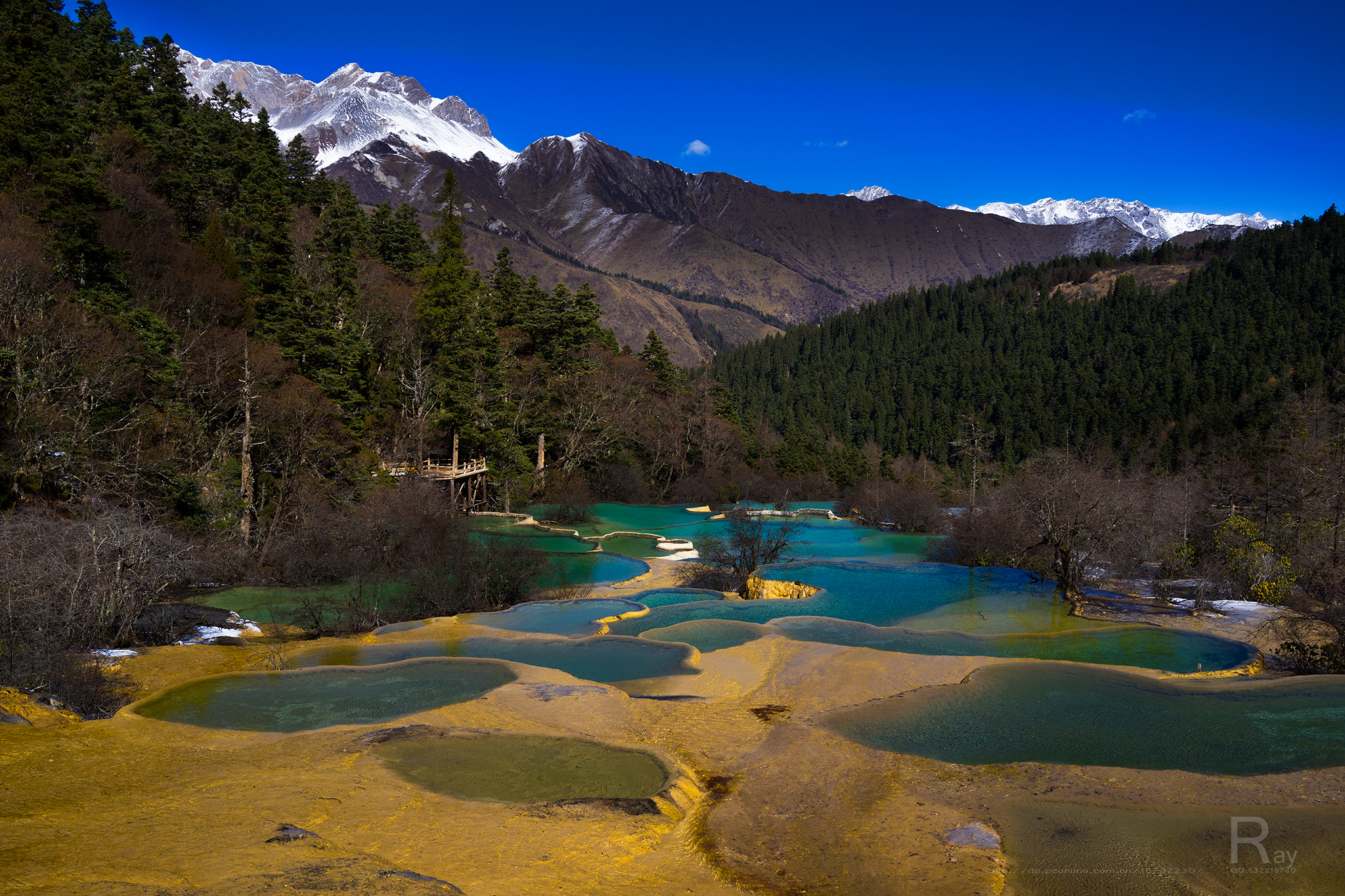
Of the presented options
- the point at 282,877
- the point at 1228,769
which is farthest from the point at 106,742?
the point at 1228,769

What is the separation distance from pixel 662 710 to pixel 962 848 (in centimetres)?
527

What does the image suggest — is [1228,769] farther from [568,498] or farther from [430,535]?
[568,498]

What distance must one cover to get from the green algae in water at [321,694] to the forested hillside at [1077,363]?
63.4m

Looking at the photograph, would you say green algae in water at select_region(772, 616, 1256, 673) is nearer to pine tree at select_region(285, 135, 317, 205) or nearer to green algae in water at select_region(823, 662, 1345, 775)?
green algae in water at select_region(823, 662, 1345, 775)

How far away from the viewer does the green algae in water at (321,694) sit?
438 inches

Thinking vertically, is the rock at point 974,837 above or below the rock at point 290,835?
below

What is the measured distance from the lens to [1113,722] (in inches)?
445

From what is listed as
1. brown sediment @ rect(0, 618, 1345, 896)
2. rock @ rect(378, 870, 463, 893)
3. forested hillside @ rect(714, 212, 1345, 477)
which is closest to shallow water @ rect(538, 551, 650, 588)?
brown sediment @ rect(0, 618, 1345, 896)

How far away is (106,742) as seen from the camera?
9062mm

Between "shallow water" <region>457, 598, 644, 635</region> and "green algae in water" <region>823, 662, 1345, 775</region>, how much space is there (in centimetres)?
859

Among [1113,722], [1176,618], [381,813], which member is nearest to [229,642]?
[381,813]

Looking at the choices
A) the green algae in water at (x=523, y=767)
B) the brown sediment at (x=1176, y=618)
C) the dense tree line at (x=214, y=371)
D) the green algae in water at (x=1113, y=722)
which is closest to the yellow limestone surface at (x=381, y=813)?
the green algae in water at (x=523, y=767)

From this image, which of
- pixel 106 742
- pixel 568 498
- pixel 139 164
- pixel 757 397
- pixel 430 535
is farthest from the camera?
pixel 757 397

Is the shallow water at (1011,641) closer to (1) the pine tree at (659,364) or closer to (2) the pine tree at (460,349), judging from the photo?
(2) the pine tree at (460,349)
